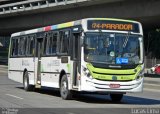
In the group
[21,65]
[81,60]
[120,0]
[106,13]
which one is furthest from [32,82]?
[106,13]

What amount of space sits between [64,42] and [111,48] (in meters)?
→ 2.44

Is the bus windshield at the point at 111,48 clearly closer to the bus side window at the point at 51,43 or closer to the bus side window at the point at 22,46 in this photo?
the bus side window at the point at 51,43

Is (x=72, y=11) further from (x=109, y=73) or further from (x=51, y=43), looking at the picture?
(x=109, y=73)

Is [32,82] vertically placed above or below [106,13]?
below

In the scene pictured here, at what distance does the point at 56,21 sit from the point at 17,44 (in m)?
26.0

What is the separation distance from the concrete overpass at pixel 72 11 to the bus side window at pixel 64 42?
1938 cm

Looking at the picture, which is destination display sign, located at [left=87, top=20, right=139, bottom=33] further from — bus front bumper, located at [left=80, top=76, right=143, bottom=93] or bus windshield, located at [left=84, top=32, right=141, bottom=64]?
bus front bumper, located at [left=80, top=76, right=143, bottom=93]

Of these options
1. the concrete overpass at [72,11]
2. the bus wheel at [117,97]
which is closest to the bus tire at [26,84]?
the bus wheel at [117,97]

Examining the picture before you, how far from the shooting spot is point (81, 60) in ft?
57.4

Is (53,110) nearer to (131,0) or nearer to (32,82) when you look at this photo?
(32,82)

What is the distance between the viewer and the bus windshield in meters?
17.5

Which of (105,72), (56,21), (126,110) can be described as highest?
(56,21)

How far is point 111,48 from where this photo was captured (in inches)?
693

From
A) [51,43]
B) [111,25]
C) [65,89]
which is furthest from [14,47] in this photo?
[111,25]
